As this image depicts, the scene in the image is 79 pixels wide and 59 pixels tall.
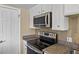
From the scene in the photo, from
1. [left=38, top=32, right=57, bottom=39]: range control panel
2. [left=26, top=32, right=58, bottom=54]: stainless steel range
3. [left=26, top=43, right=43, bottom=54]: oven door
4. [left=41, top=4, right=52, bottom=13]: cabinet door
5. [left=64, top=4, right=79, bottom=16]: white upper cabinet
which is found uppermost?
[left=41, top=4, right=52, bottom=13]: cabinet door

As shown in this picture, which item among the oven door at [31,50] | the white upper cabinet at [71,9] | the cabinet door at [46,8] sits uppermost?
the cabinet door at [46,8]

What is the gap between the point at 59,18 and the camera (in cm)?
160

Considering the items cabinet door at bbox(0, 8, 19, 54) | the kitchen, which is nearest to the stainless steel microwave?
the kitchen

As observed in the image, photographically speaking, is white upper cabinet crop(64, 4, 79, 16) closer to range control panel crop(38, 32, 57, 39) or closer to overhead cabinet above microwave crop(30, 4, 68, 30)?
overhead cabinet above microwave crop(30, 4, 68, 30)

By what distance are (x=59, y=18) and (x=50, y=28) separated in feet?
1.41

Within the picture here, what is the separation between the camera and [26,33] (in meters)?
2.05

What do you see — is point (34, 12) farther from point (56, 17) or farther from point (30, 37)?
point (56, 17)

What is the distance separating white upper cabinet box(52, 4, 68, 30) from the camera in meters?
1.54

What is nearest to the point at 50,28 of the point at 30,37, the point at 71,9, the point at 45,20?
the point at 45,20

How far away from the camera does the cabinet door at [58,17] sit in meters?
1.55

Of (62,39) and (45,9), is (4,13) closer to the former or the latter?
(45,9)

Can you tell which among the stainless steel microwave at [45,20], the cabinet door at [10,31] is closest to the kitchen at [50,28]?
the stainless steel microwave at [45,20]

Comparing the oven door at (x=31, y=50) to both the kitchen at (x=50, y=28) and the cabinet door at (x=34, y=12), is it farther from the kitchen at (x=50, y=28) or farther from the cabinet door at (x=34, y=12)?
the cabinet door at (x=34, y=12)
